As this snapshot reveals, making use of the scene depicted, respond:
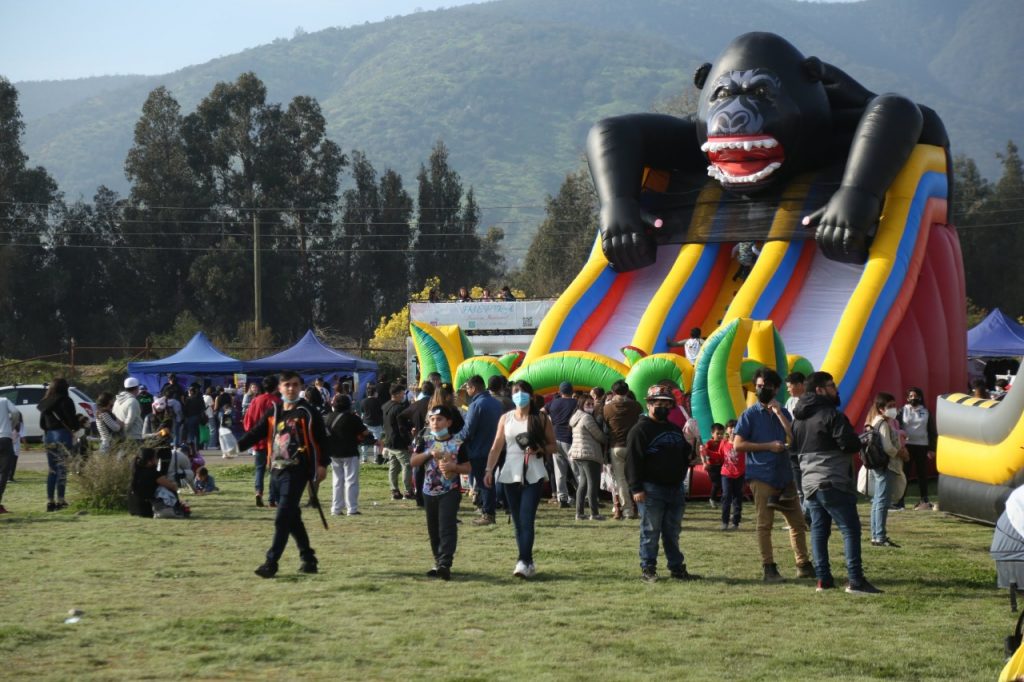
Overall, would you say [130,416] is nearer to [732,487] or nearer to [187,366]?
[732,487]

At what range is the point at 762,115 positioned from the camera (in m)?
18.2

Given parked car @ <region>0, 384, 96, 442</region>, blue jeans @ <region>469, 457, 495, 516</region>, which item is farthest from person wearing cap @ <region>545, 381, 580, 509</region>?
parked car @ <region>0, 384, 96, 442</region>

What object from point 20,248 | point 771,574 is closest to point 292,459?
point 771,574

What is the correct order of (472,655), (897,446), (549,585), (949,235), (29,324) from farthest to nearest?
1. (29,324)
2. (949,235)
3. (897,446)
4. (549,585)
5. (472,655)

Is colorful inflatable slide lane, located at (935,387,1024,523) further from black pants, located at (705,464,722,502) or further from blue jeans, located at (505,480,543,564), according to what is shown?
blue jeans, located at (505,480,543,564)

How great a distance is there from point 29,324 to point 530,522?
1930 inches

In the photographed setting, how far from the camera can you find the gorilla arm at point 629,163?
62.6 feet

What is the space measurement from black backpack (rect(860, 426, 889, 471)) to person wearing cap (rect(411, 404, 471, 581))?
145 inches

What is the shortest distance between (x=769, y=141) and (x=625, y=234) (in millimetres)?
2381

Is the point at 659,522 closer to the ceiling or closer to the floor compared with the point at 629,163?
closer to the floor

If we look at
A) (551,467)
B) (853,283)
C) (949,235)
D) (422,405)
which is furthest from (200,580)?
(949,235)

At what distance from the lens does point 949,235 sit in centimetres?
1952

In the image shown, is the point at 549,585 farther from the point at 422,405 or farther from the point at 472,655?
the point at 422,405

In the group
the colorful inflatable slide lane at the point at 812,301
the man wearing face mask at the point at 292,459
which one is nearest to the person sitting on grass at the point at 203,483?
the colorful inflatable slide lane at the point at 812,301
